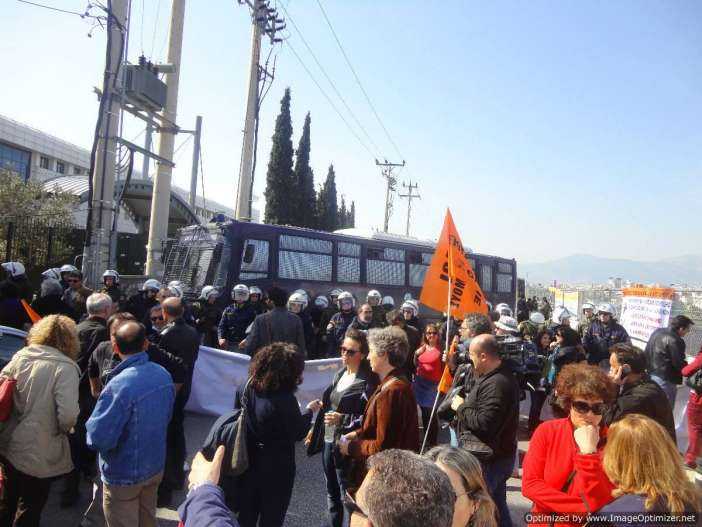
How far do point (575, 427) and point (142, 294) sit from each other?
23.6ft

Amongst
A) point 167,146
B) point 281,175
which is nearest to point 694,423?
point 167,146

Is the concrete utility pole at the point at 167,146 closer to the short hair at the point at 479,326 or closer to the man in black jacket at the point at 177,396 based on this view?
the man in black jacket at the point at 177,396

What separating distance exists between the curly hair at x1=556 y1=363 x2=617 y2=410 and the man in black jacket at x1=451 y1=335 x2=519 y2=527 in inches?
18.9

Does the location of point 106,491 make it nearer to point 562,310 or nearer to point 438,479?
point 438,479

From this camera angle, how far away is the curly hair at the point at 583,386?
8.89 ft

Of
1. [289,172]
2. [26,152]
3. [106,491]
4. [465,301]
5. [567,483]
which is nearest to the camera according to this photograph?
[567,483]

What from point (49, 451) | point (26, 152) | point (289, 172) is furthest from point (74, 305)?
point (26, 152)

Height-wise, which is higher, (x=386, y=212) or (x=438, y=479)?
(x=386, y=212)

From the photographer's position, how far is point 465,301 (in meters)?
6.02

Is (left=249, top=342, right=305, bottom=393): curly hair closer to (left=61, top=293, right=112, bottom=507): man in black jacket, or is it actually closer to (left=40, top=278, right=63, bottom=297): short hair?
(left=61, top=293, right=112, bottom=507): man in black jacket

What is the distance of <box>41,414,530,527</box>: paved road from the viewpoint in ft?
13.1

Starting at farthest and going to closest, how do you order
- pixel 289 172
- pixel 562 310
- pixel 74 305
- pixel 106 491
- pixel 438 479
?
pixel 289 172 < pixel 562 310 < pixel 74 305 < pixel 106 491 < pixel 438 479

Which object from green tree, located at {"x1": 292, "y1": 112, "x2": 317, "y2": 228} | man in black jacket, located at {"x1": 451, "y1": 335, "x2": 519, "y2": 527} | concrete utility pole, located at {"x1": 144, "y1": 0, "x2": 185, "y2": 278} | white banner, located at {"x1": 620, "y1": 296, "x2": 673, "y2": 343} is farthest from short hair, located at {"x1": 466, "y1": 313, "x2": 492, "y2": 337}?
green tree, located at {"x1": 292, "y1": 112, "x2": 317, "y2": 228}

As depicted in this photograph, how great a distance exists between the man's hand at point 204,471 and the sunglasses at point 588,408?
6.24ft
